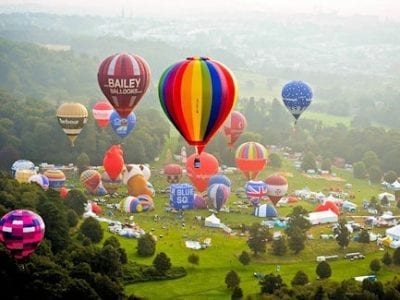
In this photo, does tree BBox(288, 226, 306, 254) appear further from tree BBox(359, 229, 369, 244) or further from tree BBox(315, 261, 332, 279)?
tree BBox(315, 261, 332, 279)

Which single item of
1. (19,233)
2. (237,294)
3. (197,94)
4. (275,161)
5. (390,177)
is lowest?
(237,294)

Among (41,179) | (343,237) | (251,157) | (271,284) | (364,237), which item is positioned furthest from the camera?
(251,157)

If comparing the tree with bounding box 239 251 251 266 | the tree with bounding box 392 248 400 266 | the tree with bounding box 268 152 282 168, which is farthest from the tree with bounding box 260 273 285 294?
the tree with bounding box 268 152 282 168

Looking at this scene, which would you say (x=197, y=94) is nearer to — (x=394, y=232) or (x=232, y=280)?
(x=232, y=280)

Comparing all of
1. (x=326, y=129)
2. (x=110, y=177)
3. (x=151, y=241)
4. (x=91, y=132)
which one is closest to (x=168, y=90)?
(x=151, y=241)

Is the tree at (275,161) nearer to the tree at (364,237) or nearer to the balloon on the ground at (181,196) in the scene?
the balloon on the ground at (181,196)

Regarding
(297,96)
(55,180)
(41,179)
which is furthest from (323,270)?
(55,180)
